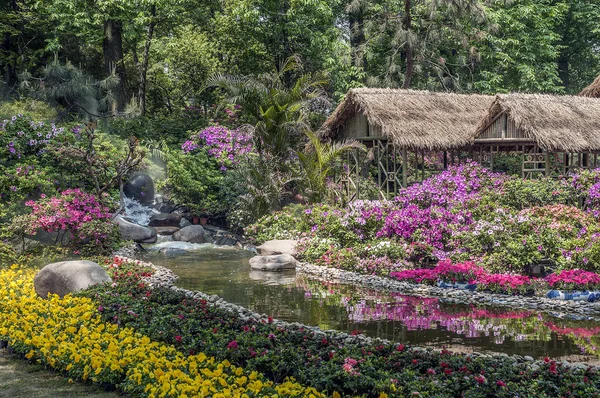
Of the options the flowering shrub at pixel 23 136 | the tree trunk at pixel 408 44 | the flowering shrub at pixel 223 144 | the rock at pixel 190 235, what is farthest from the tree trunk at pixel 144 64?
the tree trunk at pixel 408 44

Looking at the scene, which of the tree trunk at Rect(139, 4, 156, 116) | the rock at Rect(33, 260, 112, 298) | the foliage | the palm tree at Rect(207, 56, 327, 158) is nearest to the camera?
the rock at Rect(33, 260, 112, 298)

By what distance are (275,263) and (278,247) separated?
1.12 meters

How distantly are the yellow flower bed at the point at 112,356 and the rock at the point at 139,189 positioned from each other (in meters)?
14.5

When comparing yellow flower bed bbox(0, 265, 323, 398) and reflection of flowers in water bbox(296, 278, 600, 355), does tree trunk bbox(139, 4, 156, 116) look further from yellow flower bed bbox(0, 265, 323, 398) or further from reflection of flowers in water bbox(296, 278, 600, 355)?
yellow flower bed bbox(0, 265, 323, 398)

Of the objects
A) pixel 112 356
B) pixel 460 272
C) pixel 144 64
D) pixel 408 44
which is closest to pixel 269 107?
pixel 408 44

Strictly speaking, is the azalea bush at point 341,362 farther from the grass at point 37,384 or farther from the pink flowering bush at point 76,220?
the pink flowering bush at point 76,220

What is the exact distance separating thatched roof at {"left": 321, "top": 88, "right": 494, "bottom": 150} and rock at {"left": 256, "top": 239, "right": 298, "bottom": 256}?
5.10 meters

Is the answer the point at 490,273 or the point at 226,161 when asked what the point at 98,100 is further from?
the point at 490,273

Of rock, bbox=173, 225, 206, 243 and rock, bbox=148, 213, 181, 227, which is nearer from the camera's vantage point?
rock, bbox=173, 225, 206, 243

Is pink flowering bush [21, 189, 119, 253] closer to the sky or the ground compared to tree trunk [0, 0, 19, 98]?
closer to the ground

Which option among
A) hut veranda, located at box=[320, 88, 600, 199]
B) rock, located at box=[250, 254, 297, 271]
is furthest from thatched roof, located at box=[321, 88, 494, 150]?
rock, located at box=[250, 254, 297, 271]

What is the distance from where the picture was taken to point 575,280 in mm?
12336

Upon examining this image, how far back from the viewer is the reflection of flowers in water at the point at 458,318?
1045 cm

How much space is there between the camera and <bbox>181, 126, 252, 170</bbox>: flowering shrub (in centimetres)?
2522
